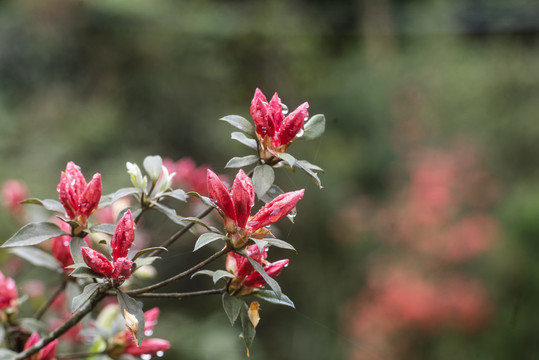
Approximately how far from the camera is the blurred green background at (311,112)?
1.97m

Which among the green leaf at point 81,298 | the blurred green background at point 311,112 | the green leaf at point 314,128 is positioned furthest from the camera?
the blurred green background at point 311,112

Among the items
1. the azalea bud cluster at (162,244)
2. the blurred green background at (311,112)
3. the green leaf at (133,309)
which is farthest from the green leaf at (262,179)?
the blurred green background at (311,112)

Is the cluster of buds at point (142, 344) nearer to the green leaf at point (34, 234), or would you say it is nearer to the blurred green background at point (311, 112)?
the green leaf at point (34, 234)

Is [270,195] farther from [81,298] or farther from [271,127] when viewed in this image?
[81,298]

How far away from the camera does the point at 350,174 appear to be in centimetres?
290

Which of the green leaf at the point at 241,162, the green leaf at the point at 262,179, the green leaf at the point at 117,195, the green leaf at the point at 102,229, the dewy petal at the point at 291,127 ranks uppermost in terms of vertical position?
the dewy petal at the point at 291,127

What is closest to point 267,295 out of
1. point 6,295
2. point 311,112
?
point 6,295

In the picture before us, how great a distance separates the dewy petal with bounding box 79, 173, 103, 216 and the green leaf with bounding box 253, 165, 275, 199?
117 millimetres

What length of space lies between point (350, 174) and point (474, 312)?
106cm

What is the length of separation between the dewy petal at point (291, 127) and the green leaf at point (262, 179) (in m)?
0.03

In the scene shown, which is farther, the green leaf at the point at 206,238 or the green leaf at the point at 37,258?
the green leaf at the point at 37,258

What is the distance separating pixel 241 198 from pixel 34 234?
0.15m

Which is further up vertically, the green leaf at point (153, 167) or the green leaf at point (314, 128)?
the green leaf at point (314, 128)

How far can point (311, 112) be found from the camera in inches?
103
